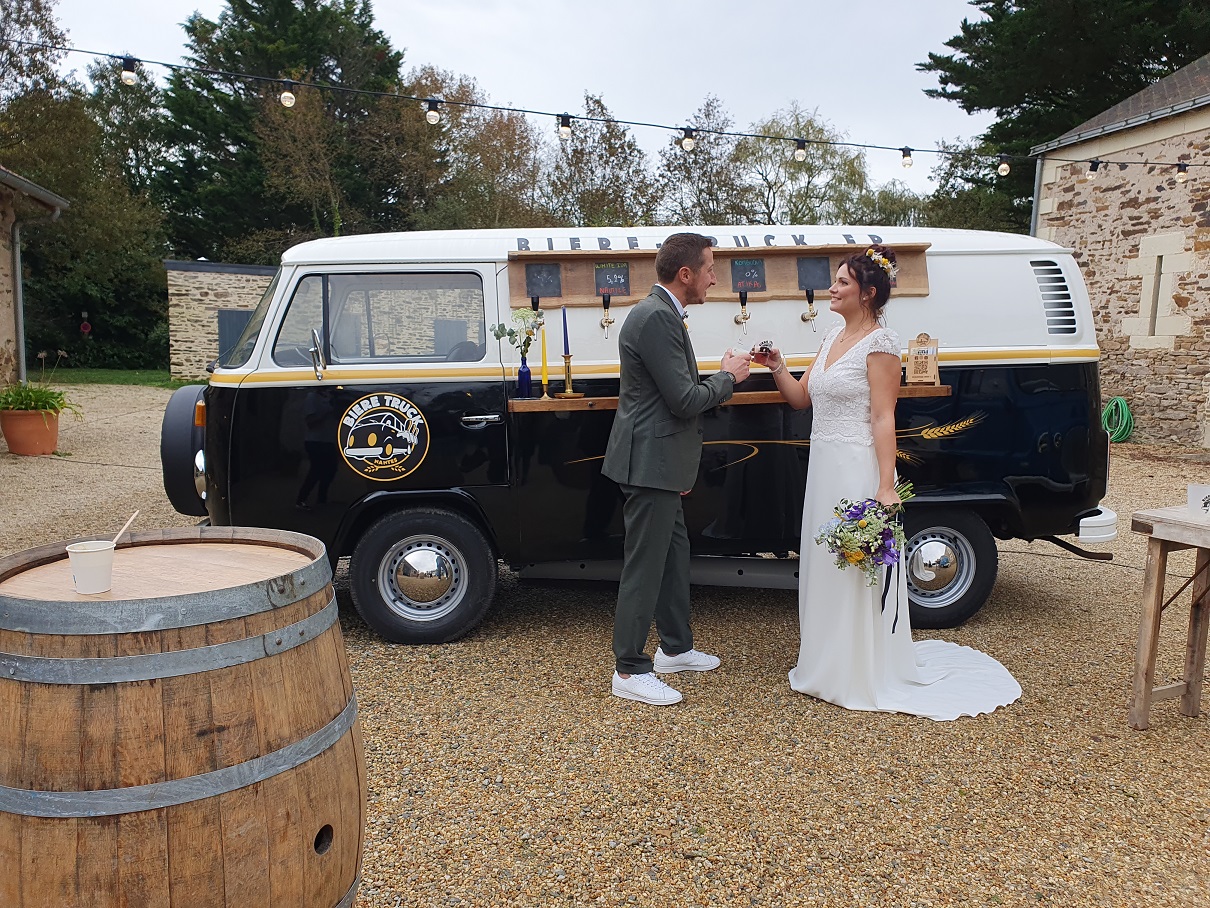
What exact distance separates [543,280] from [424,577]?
1.71m

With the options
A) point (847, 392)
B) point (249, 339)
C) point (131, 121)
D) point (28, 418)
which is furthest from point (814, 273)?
point (131, 121)

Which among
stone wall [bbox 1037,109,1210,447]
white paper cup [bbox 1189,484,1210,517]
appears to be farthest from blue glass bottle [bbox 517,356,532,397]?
stone wall [bbox 1037,109,1210,447]

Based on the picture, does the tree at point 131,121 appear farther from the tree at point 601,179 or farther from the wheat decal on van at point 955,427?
the wheat decal on van at point 955,427

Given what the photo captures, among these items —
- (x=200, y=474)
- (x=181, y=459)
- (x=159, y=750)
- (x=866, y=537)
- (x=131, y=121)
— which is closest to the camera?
(x=159, y=750)

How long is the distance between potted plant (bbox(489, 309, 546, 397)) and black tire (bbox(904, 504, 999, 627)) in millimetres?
2220

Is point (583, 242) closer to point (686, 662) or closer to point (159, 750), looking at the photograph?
point (686, 662)

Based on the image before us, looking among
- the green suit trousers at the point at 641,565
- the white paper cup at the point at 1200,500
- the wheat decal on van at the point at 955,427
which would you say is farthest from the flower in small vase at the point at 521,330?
the white paper cup at the point at 1200,500

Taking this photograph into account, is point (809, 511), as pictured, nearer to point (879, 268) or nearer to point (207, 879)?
point (879, 268)

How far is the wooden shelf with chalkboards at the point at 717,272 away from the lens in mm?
4566

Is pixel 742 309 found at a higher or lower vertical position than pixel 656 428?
higher

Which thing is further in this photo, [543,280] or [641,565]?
[543,280]

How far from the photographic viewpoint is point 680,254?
148 inches

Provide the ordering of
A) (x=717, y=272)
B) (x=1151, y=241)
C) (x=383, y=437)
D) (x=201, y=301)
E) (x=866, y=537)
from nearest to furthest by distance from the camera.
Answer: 1. (x=866, y=537)
2. (x=383, y=437)
3. (x=717, y=272)
4. (x=1151, y=241)
5. (x=201, y=301)

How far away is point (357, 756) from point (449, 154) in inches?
1203
